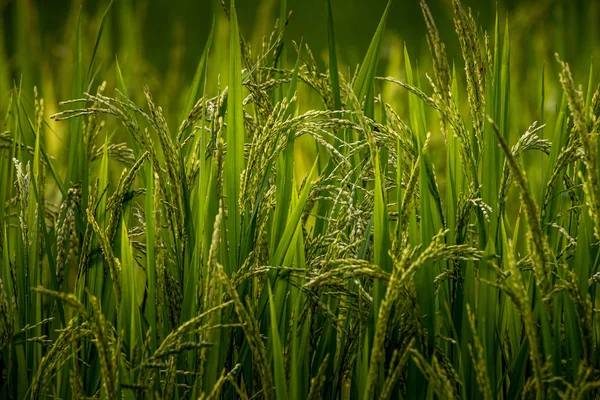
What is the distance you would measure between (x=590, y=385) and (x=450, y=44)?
4578 millimetres

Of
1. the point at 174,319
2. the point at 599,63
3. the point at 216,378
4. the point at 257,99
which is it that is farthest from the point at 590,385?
the point at 599,63

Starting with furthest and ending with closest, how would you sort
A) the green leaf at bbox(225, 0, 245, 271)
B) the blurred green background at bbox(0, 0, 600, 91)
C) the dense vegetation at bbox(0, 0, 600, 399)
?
the blurred green background at bbox(0, 0, 600, 91), the green leaf at bbox(225, 0, 245, 271), the dense vegetation at bbox(0, 0, 600, 399)

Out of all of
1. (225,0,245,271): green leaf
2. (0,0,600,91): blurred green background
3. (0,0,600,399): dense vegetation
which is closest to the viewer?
(0,0,600,399): dense vegetation

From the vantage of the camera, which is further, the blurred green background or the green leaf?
the blurred green background

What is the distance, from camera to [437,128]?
9.00 ft

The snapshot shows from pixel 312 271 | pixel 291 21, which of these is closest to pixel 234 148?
pixel 312 271

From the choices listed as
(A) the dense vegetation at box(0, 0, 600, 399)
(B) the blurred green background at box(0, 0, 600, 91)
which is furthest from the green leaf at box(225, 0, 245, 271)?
(B) the blurred green background at box(0, 0, 600, 91)

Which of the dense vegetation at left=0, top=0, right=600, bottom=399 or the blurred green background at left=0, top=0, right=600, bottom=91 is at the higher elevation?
the blurred green background at left=0, top=0, right=600, bottom=91

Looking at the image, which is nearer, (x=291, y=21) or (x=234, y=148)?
(x=234, y=148)

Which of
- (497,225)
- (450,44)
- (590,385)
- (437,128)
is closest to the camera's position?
(590,385)

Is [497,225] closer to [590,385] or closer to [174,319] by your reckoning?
[590,385]

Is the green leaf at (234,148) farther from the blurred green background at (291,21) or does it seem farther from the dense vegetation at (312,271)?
the blurred green background at (291,21)

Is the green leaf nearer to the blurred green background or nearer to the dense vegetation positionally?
the dense vegetation

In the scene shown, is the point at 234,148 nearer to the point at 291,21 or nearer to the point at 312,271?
the point at 312,271
